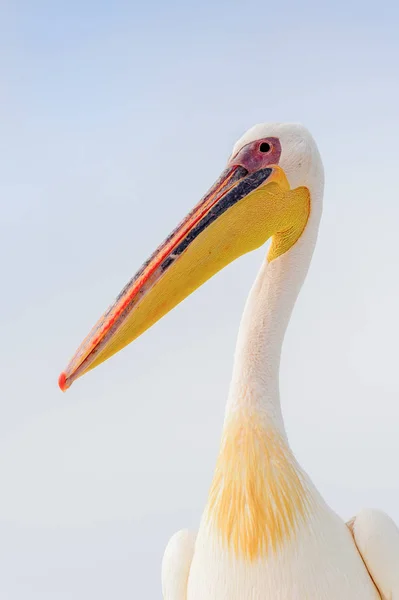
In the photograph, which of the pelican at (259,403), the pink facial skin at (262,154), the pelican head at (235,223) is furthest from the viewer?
the pink facial skin at (262,154)

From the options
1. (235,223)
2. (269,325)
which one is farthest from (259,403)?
(235,223)

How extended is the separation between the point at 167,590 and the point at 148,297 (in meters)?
1.15

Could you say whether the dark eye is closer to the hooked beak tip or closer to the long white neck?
the long white neck

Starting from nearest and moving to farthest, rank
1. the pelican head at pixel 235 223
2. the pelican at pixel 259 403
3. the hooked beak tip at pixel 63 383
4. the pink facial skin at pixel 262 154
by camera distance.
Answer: the pelican at pixel 259 403
the hooked beak tip at pixel 63 383
the pelican head at pixel 235 223
the pink facial skin at pixel 262 154

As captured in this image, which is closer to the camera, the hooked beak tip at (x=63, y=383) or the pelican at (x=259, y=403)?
the pelican at (x=259, y=403)

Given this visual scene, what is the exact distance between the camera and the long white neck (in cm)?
311

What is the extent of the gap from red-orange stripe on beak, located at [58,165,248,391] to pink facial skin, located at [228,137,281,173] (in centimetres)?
4

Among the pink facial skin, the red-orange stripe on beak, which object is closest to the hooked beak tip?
the red-orange stripe on beak

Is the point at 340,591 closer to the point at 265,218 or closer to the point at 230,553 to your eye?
the point at 230,553

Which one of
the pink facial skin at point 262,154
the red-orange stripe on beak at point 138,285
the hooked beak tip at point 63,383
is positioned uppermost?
the pink facial skin at point 262,154

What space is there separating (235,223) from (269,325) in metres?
0.41

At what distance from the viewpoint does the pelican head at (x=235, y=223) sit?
3156mm

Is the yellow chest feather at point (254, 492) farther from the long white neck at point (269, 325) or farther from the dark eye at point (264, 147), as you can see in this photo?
the dark eye at point (264, 147)

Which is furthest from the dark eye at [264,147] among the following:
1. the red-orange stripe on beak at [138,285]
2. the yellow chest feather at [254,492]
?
the yellow chest feather at [254,492]
